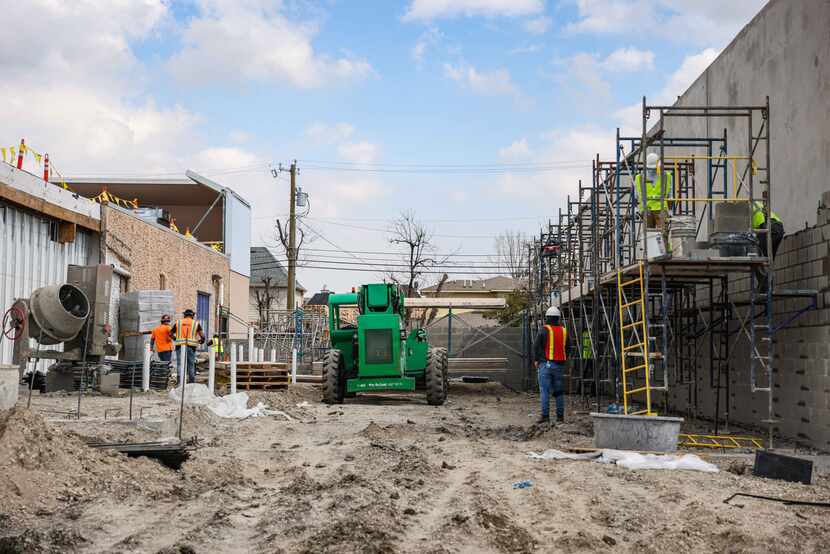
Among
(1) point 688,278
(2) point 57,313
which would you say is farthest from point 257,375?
(1) point 688,278

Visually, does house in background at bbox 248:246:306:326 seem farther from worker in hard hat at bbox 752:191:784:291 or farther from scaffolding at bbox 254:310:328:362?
worker in hard hat at bbox 752:191:784:291

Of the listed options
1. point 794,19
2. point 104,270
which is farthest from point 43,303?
point 794,19

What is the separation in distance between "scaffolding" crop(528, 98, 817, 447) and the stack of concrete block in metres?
9.27

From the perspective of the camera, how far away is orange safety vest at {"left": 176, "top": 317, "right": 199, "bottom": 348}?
18406 millimetres

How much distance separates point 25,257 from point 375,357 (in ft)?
24.2

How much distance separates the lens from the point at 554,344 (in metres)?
13.9

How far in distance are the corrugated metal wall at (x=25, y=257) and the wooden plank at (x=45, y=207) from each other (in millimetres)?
240

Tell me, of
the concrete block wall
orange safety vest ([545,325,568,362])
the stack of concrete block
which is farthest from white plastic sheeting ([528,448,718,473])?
the stack of concrete block

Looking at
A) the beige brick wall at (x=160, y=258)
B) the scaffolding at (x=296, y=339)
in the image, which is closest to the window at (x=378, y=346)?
the beige brick wall at (x=160, y=258)

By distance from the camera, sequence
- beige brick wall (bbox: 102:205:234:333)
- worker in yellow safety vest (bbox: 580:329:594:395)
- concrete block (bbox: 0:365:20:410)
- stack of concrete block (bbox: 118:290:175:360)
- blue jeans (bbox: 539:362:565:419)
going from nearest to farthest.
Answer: concrete block (bbox: 0:365:20:410), blue jeans (bbox: 539:362:565:419), stack of concrete block (bbox: 118:290:175:360), worker in yellow safety vest (bbox: 580:329:594:395), beige brick wall (bbox: 102:205:234:333)

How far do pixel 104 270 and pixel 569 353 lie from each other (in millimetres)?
11050

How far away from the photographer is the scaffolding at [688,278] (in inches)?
448

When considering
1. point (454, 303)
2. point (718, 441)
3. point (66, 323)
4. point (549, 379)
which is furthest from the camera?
point (454, 303)

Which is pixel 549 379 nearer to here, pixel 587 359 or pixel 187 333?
pixel 587 359
